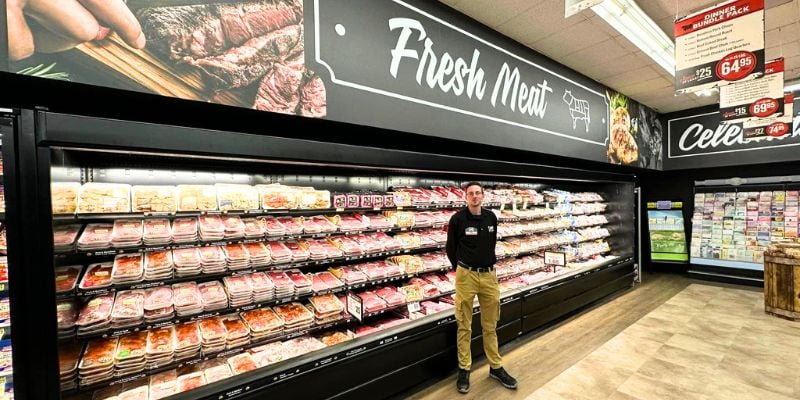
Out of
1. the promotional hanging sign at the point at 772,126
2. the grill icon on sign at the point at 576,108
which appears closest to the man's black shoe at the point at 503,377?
the grill icon on sign at the point at 576,108

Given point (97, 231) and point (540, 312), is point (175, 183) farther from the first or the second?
point (540, 312)

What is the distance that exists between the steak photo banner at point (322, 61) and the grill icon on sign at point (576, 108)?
317 mm

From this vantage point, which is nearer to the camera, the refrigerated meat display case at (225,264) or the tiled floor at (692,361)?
the refrigerated meat display case at (225,264)

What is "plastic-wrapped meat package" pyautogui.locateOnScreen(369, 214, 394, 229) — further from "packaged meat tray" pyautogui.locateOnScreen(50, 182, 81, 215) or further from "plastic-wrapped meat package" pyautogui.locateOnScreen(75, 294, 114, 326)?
"packaged meat tray" pyautogui.locateOnScreen(50, 182, 81, 215)

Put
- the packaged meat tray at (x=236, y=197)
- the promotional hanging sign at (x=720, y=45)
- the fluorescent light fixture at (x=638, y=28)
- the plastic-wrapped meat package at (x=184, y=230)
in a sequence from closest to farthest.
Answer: the plastic-wrapped meat package at (x=184, y=230) < the packaged meat tray at (x=236, y=197) < the promotional hanging sign at (x=720, y=45) < the fluorescent light fixture at (x=638, y=28)

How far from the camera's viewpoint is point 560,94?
4719mm

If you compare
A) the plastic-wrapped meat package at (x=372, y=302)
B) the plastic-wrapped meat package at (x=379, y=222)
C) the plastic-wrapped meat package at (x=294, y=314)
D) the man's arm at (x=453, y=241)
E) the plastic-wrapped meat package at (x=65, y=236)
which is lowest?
the plastic-wrapped meat package at (x=372, y=302)

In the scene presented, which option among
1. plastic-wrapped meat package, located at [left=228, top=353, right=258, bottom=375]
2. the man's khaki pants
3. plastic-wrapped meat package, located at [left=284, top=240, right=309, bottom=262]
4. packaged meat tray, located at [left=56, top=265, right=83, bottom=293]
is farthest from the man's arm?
packaged meat tray, located at [left=56, top=265, right=83, bottom=293]

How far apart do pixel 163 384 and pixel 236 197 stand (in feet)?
4.14

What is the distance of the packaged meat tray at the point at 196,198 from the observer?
87.1 inches

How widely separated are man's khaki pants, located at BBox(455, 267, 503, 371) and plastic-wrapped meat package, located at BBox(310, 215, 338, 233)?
1.27m

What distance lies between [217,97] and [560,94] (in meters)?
4.45

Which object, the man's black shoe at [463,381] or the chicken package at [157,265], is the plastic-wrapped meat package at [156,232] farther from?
the man's black shoe at [463,381]

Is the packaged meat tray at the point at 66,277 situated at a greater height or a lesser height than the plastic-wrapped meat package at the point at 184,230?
lesser
